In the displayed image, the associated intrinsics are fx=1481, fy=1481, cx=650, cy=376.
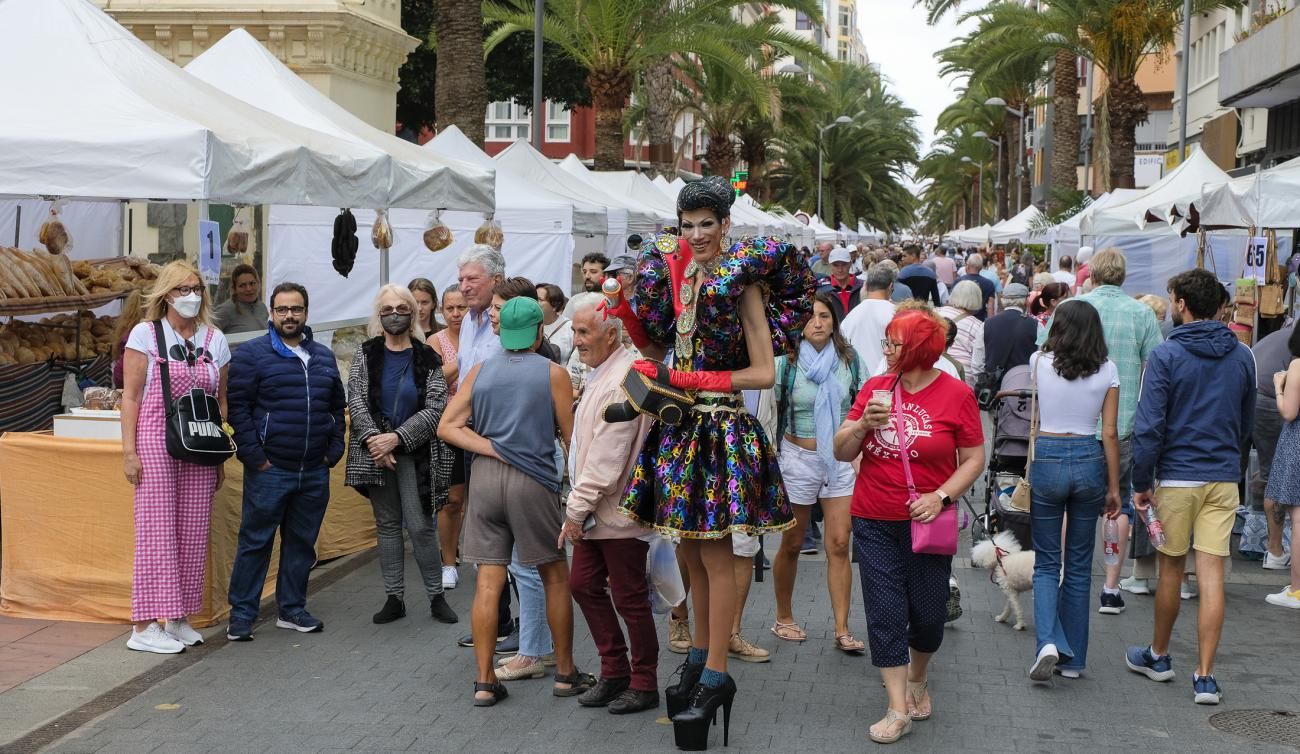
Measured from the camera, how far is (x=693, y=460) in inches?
219

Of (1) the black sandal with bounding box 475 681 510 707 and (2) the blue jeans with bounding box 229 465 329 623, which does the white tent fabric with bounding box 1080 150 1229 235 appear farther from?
(1) the black sandal with bounding box 475 681 510 707

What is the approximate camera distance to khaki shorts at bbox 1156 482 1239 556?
655 cm

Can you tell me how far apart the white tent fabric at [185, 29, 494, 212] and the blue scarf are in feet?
16.0

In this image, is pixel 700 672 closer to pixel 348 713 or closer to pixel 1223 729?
pixel 348 713

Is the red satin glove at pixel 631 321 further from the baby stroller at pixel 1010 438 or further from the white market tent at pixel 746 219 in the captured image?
the white market tent at pixel 746 219

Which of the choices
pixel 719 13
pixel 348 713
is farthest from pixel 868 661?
pixel 719 13

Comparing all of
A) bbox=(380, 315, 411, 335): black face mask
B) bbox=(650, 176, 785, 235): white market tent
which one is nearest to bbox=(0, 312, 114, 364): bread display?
bbox=(380, 315, 411, 335): black face mask

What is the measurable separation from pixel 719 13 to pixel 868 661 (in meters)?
27.6

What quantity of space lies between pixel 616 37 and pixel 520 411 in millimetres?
23047

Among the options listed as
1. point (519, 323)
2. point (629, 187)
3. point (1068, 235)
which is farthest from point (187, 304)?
point (1068, 235)

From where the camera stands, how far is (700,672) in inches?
230

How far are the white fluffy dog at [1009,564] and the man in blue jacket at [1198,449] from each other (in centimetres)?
84

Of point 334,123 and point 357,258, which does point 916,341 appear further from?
point 357,258

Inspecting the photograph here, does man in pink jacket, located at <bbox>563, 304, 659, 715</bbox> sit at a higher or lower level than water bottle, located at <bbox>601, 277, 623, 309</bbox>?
lower
